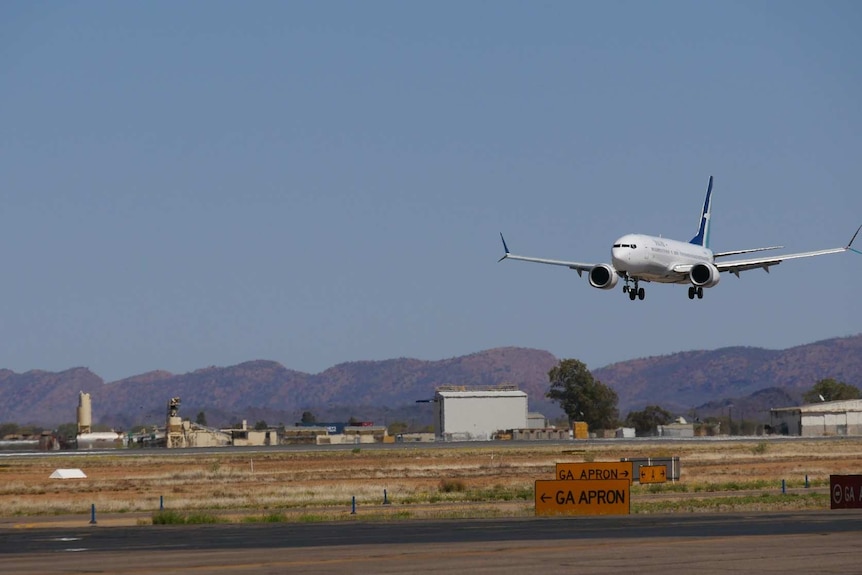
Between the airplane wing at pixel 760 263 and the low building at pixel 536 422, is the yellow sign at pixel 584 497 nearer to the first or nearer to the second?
the airplane wing at pixel 760 263

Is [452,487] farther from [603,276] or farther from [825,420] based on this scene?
[825,420]

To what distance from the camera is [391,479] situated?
76.9 meters

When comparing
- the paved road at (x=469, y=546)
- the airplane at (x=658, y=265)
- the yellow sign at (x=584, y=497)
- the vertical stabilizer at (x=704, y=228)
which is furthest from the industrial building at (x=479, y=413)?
the paved road at (x=469, y=546)

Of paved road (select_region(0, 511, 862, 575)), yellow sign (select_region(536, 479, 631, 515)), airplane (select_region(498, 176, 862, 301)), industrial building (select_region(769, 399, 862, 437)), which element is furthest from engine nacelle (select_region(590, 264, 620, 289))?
industrial building (select_region(769, 399, 862, 437))

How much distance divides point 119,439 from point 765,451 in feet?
316

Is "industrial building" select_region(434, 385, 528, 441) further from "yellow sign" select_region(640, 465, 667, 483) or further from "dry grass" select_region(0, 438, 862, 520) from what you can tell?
"yellow sign" select_region(640, 465, 667, 483)

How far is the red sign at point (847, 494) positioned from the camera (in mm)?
46750

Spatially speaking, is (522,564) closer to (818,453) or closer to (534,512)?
(534,512)

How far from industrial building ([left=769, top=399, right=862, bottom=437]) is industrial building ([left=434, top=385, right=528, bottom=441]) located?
32.5 m

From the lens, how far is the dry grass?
180 feet

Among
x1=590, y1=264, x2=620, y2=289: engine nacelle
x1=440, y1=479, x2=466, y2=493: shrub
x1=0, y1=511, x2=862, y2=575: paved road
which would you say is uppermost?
x1=590, y1=264, x2=620, y2=289: engine nacelle

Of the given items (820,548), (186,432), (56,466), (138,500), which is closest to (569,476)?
(138,500)

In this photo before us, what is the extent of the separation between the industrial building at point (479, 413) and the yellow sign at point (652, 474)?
104 meters

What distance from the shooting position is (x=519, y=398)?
17588 cm
